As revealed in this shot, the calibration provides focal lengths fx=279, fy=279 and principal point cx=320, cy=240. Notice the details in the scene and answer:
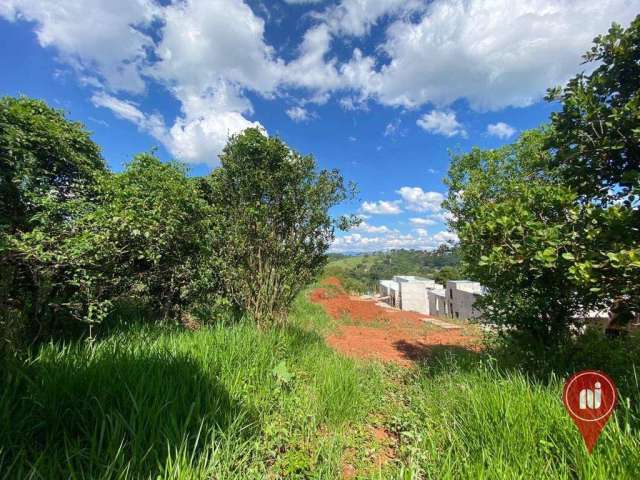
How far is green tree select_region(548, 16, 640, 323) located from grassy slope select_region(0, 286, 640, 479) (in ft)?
3.64

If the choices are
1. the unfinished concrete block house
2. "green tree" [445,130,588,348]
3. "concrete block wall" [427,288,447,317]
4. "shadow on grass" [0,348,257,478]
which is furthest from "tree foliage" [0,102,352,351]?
"concrete block wall" [427,288,447,317]

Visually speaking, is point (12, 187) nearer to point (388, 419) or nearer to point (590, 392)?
point (388, 419)

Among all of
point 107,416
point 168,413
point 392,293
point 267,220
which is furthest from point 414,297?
point 107,416

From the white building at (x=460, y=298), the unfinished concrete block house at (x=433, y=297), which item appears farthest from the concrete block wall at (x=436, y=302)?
the white building at (x=460, y=298)

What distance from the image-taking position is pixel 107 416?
2010mm

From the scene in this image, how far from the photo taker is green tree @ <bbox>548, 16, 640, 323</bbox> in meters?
2.30

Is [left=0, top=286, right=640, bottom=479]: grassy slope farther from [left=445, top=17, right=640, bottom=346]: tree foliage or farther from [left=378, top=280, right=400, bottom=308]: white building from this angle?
[left=378, top=280, right=400, bottom=308]: white building

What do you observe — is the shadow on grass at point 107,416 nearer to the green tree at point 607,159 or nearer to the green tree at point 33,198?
the green tree at point 33,198

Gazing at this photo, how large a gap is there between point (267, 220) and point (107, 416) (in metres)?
3.83

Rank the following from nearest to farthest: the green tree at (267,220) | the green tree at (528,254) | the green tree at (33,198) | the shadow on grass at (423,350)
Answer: the green tree at (528,254) → the green tree at (33,198) → the green tree at (267,220) → the shadow on grass at (423,350)

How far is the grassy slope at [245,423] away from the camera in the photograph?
186cm

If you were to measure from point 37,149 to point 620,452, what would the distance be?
7.14m

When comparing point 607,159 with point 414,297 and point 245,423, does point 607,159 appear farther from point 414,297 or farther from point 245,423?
point 414,297

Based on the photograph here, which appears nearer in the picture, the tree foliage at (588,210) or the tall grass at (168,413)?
the tall grass at (168,413)
